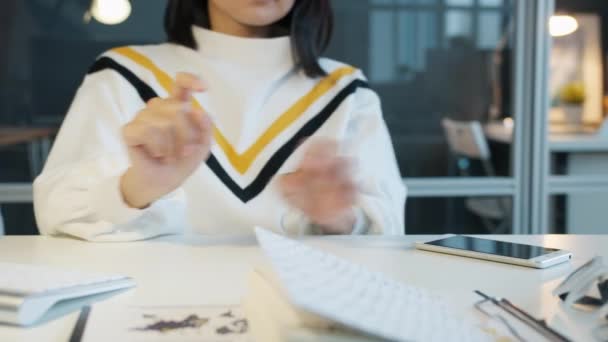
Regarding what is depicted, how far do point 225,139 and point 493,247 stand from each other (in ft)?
1.91

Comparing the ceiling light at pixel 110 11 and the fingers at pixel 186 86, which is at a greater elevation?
the ceiling light at pixel 110 11

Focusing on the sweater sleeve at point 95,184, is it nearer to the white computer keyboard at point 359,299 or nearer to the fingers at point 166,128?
the fingers at point 166,128

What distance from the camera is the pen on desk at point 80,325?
54 cm

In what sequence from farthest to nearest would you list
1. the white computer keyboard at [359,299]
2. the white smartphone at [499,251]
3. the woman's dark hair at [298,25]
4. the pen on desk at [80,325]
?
the woman's dark hair at [298,25]
the white smartphone at [499,251]
the pen on desk at [80,325]
the white computer keyboard at [359,299]

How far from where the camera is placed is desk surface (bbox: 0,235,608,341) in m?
0.62

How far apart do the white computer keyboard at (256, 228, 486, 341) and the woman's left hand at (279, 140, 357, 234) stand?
0.22m

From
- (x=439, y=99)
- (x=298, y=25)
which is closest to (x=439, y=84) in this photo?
(x=439, y=99)

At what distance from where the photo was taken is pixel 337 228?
1.04 meters

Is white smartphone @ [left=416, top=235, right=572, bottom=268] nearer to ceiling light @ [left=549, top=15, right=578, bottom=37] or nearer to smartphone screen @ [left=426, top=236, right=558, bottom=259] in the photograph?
smartphone screen @ [left=426, top=236, right=558, bottom=259]

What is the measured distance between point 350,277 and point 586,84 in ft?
7.68

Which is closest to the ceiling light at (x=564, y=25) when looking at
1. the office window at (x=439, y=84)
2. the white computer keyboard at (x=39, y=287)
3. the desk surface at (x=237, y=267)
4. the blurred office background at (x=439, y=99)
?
the blurred office background at (x=439, y=99)

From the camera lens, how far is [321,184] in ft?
2.74

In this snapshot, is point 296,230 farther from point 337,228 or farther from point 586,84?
point 586,84

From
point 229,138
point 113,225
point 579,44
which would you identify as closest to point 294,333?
point 113,225
